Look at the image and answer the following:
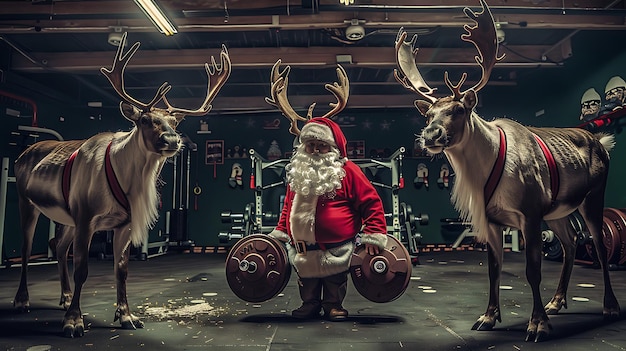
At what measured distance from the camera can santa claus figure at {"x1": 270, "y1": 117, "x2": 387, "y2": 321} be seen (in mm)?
2479

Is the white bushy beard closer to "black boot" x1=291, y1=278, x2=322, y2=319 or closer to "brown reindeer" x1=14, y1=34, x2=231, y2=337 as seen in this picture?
"black boot" x1=291, y1=278, x2=322, y2=319

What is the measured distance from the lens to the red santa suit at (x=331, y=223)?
247 centimetres

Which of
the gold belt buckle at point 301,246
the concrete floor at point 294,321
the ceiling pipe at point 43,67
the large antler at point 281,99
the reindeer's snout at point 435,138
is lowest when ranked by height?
the concrete floor at point 294,321

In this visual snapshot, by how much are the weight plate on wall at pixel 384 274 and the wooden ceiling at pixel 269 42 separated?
9.81 ft

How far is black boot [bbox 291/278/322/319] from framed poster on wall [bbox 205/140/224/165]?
6801 millimetres

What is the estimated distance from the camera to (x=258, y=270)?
246 cm

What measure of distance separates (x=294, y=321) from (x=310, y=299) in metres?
0.17

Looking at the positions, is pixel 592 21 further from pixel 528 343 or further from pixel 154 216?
pixel 154 216

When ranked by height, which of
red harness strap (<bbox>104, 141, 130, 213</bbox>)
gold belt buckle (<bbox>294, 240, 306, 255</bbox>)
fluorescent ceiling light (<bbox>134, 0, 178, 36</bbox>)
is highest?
fluorescent ceiling light (<bbox>134, 0, 178, 36</bbox>)

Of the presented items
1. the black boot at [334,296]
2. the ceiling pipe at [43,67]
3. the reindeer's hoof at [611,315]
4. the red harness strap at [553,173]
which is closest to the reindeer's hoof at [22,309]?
the black boot at [334,296]

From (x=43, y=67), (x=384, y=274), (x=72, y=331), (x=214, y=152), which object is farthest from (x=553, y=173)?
(x=214, y=152)

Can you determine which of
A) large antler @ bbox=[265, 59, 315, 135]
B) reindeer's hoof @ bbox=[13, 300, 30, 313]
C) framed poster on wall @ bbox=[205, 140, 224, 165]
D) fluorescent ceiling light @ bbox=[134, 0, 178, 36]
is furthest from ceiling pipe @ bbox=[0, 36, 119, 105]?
large antler @ bbox=[265, 59, 315, 135]

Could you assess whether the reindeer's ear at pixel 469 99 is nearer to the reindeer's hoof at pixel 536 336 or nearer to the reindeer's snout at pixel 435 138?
the reindeer's snout at pixel 435 138

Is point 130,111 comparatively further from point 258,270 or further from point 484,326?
point 484,326
